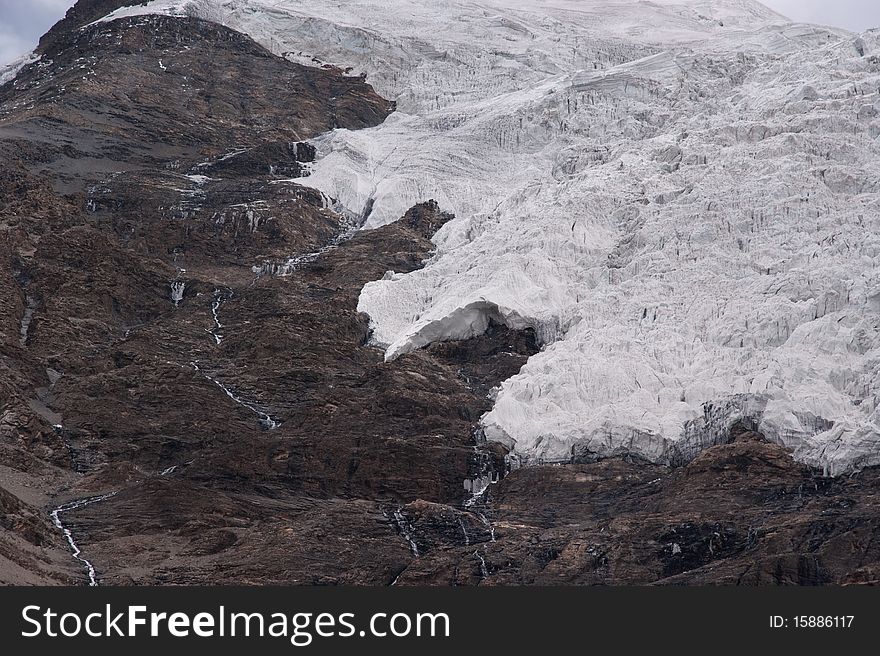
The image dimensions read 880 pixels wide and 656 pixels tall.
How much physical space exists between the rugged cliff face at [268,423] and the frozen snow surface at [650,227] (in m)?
1.69

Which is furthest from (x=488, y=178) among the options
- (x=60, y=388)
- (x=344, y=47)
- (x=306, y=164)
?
(x=60, y=388)

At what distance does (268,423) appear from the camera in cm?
6856

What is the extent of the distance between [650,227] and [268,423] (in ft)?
78.9

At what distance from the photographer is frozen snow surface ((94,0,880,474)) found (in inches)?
2466

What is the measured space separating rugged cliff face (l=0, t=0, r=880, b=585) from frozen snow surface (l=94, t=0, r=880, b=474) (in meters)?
1.69

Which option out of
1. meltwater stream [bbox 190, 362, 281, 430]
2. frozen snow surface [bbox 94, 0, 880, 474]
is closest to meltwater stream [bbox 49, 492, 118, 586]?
meltwater stream [bbox 190, 362, 281, 430]

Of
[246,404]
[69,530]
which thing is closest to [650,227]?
[246,404]

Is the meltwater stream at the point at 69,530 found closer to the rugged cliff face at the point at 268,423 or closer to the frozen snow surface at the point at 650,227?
the rugged cliff face at the point at 268,423

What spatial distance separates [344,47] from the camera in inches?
4963

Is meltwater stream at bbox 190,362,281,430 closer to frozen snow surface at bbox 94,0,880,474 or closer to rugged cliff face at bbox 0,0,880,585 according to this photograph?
rugged cliff face at bbox 0,0,880,585

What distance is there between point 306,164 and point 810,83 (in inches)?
1462

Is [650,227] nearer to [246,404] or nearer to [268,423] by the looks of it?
[268,423]

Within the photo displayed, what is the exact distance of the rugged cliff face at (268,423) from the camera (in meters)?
53.2

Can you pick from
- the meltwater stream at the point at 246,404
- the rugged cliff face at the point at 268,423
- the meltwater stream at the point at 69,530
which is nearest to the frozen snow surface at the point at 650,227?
the rugged cliff face at the point at 268,423
